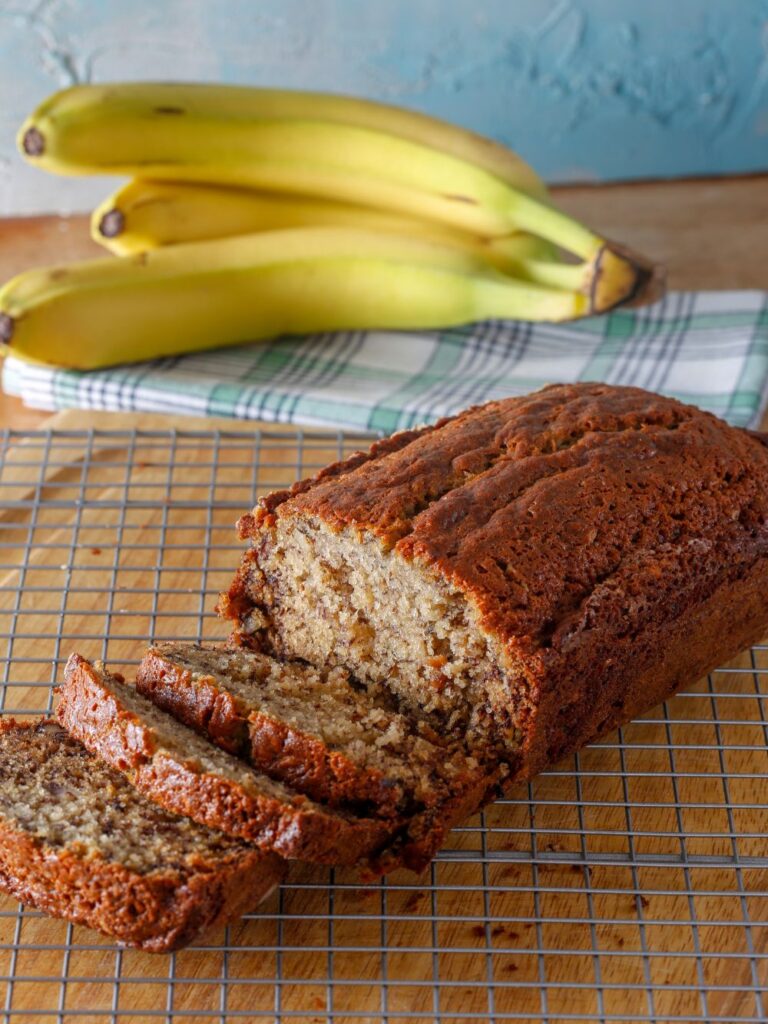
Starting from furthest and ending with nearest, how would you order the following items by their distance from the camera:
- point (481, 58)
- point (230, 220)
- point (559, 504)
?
point (481, 58) < point (230, 220) < point (559, 504)

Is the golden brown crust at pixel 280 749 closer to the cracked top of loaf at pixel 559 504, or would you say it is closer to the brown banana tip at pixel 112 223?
the cracked top of loaf at pixel 559 504

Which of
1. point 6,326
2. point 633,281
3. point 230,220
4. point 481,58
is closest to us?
point 633,281

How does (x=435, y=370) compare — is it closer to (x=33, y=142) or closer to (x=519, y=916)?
(x=33, y=142)

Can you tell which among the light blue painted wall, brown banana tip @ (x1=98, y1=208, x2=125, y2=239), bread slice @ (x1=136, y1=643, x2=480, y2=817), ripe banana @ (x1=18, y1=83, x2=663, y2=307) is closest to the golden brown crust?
bread slice @ (x1=136, y1=643, x2=480, y2=817)

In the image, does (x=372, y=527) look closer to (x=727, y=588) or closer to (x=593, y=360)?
(x=727, y=588)

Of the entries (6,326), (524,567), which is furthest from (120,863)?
(6,326)

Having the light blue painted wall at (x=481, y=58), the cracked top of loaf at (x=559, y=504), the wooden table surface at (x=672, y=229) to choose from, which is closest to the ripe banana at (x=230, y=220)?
the wooden table surface at (x=672, y=229)

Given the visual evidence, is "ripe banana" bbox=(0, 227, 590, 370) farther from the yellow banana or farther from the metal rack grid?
the metal rack grid
